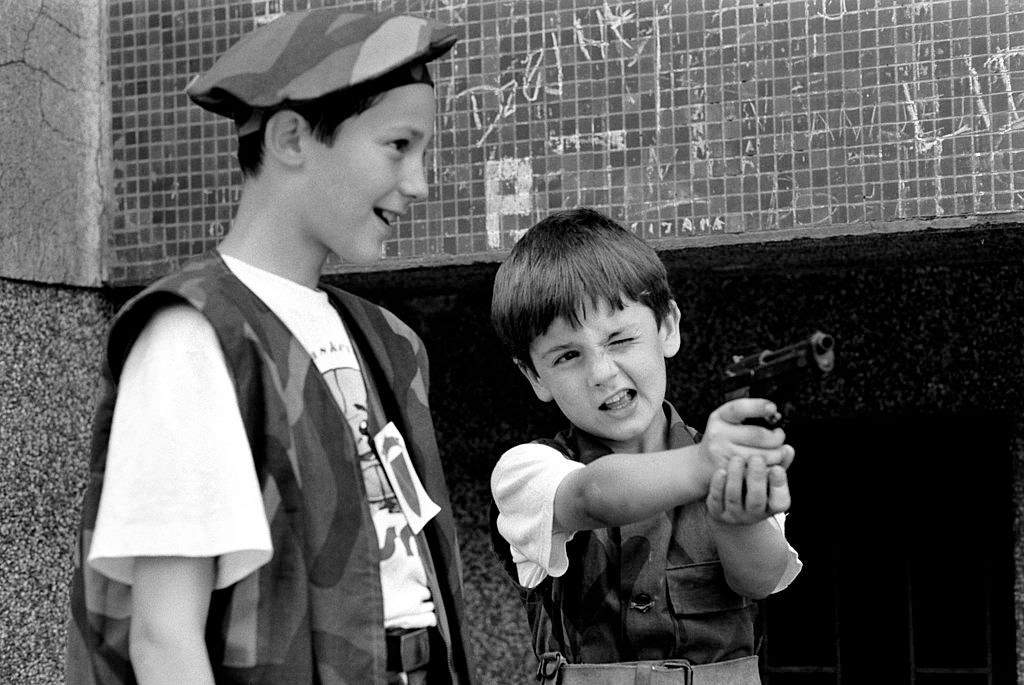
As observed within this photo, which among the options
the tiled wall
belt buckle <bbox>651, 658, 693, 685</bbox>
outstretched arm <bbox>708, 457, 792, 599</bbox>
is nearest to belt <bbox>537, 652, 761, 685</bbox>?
belt buckle <bbox>651, 658, 693, 685</bbox>

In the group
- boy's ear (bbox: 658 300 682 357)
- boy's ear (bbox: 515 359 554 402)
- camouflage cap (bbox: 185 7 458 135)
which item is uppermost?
camouflage cap (bbox: 185 7 458 135)

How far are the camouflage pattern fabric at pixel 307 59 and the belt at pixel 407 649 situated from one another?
675mm

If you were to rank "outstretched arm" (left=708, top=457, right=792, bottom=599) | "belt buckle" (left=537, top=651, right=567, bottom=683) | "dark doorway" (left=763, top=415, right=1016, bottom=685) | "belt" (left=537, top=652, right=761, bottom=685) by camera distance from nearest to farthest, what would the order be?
"outstretched arm" (left=708, top=457, right=792, bottom=599), "belt" (left=537, top=652, right=761, bottom=685), "belt buckle" (left=537, top=651, right=567, bottom=683), "dark doorway" (left=763, top=415, right=1016, bottom=685)

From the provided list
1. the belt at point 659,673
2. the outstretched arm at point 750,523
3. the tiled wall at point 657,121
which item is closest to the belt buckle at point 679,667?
the belt at point 659,673

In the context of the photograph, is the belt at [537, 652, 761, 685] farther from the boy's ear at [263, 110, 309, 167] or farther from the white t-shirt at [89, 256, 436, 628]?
the boy's ear at [263, 110, 309, 167]

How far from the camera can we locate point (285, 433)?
1700mm

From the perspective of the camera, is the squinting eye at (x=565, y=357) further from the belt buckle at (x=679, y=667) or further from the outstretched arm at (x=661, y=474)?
the belt buckle at (x=679, y=667)

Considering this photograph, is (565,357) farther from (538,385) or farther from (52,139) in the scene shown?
(52,139)

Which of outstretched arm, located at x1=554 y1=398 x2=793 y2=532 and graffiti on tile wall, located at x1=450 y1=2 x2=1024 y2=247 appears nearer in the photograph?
outstretched arm, located at x1=554 y1=398 x2=793 y2=532

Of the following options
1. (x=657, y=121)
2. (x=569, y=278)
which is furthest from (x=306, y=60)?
(x=657, y=121)

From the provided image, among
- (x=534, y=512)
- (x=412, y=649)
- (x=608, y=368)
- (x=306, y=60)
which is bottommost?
(x=412, y=649)

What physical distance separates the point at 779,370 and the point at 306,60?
2.33 feet

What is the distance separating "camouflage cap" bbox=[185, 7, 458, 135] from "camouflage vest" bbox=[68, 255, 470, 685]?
8.7 inches

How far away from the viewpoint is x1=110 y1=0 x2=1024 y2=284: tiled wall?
2.89 meters
